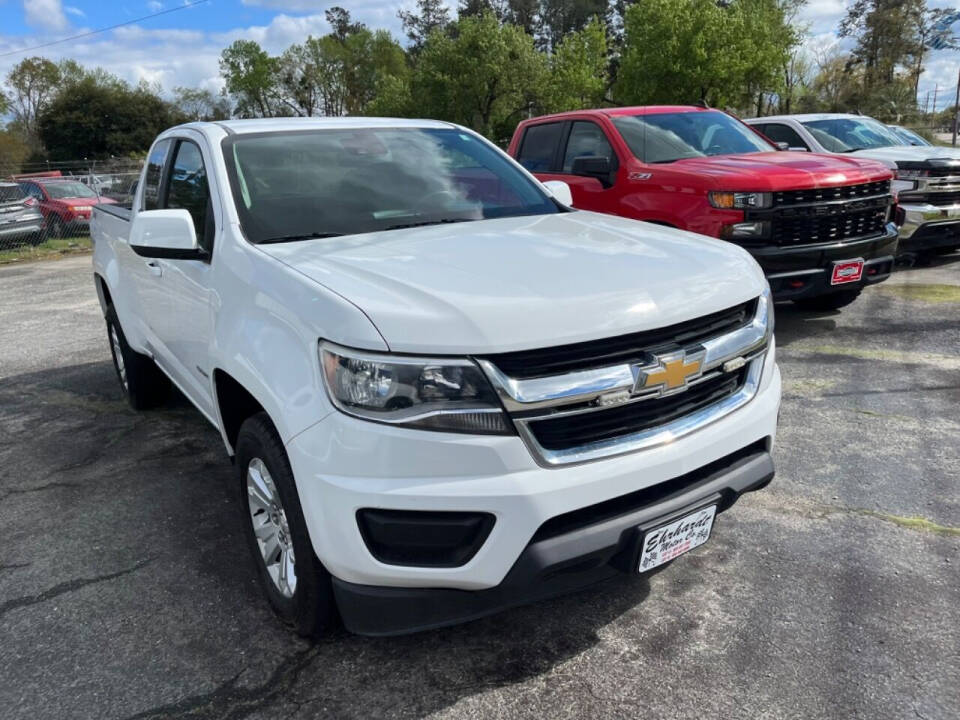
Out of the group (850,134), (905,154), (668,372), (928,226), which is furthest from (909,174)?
(668,372)

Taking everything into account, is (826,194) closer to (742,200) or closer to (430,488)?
(742,200)

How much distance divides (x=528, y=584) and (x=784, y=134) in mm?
8687

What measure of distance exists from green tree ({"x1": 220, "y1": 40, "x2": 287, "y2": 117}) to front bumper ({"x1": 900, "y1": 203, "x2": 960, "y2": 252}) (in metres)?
81.5

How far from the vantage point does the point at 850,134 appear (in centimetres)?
934

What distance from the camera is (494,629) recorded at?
105 inches

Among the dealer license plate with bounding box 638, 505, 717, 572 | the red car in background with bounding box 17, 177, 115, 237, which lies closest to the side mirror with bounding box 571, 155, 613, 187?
the dealer license plate with bounding box 638, 505, 717, 572

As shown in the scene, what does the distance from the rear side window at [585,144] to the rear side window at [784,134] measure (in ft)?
11.3

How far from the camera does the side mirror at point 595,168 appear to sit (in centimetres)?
629

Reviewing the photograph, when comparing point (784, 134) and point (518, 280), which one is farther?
point (784, 134)

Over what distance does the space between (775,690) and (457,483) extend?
1214 millimetres

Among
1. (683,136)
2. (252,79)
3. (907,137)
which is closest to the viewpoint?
(683,136)

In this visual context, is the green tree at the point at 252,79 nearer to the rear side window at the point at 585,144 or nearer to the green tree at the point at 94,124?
the green tree at the point at 94,124

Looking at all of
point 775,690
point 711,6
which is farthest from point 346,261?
point 711,6

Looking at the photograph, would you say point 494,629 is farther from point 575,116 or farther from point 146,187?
point 575,116
